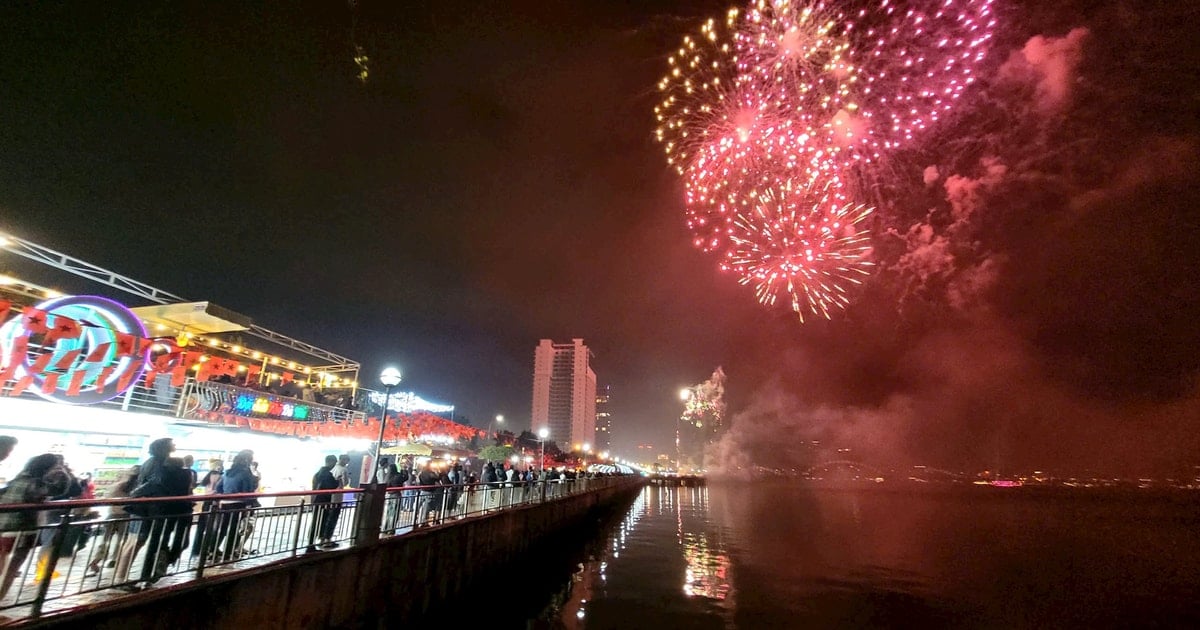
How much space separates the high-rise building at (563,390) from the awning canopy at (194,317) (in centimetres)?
15198

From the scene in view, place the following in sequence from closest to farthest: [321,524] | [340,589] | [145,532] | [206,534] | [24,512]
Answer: [24,512]
[145,532]
[206,534]
[340,589]
[321,524]

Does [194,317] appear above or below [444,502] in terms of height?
above

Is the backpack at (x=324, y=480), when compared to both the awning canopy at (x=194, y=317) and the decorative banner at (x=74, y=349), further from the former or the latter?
the awning canopy at (x=194, y=317)

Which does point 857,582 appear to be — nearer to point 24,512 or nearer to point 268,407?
point 268,407

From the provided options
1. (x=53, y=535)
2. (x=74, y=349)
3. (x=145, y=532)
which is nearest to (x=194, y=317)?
(x=74, y=349)

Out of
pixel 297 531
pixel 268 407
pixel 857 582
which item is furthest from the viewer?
pixel 857 582

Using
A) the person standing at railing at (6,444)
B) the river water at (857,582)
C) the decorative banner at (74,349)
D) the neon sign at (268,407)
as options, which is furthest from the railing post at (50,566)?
the neon sign at (268,407)

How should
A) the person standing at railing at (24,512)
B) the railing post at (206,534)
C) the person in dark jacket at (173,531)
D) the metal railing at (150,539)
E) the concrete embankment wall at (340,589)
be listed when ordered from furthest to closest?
the railing post at (206,534)
the person in dark jacket at (173,531)
the concrete embankment wall at (340,589)
the metal railing at (150,539)
the person standing at railing at (24,512)

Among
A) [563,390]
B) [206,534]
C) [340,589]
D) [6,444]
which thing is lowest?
[340,589]

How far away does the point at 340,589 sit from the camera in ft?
26.2

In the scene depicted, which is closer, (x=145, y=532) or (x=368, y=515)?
(x=145, y=532)

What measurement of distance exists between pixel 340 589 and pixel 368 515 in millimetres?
1373

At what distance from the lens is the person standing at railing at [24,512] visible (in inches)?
179

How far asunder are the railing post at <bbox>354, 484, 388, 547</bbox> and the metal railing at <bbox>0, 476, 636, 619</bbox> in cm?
2
